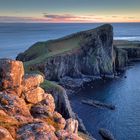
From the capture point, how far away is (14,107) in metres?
53.0

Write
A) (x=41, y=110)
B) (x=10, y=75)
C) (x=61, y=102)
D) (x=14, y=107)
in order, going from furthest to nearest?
1. (x=61, y=102)
2. (x=41, y=110)
3. (x=10, y=75)
4. (x=14, y=107)

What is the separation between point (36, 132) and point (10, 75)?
13.4 m

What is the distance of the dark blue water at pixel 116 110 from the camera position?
4257 inches

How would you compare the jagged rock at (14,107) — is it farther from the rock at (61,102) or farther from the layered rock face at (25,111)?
the rock at (61,102)

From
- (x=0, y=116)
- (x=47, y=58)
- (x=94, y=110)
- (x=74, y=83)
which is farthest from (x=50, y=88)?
(x=47, y=58)

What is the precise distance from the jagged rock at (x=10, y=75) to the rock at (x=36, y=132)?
10.4m

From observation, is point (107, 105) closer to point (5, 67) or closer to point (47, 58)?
point (47, 58)

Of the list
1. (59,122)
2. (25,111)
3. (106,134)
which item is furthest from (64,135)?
(106,134)

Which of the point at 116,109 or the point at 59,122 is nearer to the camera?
the point at 59,122

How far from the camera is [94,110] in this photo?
130m

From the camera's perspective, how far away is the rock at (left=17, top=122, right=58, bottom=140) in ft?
153

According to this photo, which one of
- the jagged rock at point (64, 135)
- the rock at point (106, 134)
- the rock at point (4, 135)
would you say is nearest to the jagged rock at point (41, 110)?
the jagged rock at point (64, 135)

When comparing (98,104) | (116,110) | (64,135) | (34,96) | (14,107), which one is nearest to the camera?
(64,135)

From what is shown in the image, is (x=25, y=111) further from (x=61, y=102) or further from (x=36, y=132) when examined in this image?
(x=61, y=102)
